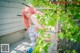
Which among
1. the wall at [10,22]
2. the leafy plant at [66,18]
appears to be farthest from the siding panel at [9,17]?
the leafy plant at [66,18]

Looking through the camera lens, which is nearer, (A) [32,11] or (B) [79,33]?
(B) [79,33]

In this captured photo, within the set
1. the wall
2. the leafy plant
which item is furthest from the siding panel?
the leafy plant

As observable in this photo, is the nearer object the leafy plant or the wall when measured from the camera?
the leafy plant

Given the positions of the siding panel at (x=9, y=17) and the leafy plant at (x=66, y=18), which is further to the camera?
the siding panel at (x=9, y=17)

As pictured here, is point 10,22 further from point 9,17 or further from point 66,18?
point 66,18

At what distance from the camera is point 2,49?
491 centimetres

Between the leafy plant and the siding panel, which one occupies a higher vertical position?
the leafy plant

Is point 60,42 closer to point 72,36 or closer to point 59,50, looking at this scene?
point 59,50

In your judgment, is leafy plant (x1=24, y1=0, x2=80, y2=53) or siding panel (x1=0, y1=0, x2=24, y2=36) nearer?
leafy plant (x1=24, y1=0, x2=80, y2=53)

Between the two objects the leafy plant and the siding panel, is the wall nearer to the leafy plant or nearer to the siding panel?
the siding panel

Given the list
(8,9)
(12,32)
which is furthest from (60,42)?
(12,32)

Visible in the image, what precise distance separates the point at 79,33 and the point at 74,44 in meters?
0.78

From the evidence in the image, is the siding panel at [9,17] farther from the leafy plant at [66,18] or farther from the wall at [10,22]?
the leafy plant at [66,18]

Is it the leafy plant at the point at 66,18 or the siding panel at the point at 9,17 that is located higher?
the leafy plant at the point at 66,18
